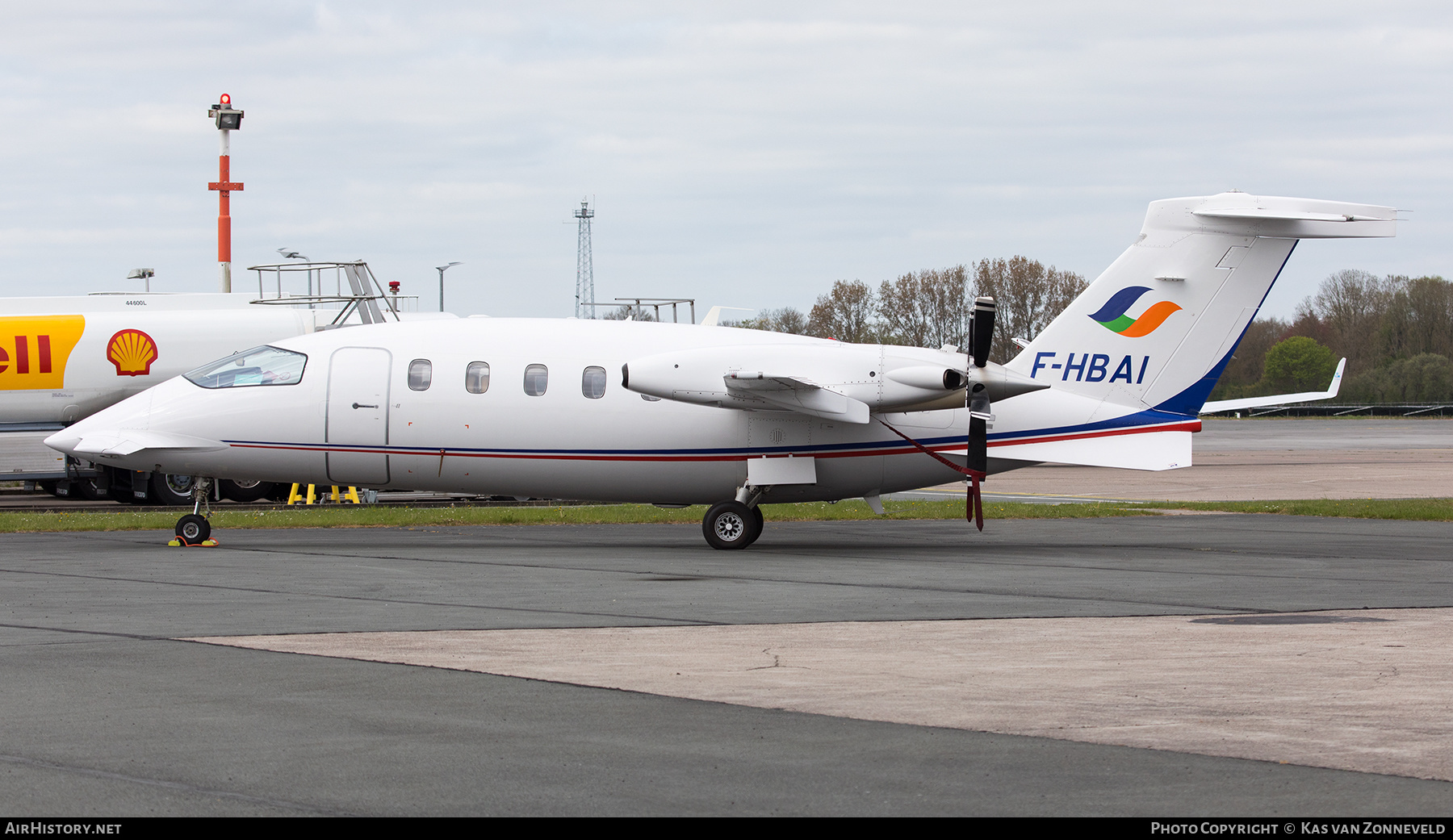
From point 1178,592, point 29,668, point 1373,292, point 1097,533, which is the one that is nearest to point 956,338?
point 1373,292

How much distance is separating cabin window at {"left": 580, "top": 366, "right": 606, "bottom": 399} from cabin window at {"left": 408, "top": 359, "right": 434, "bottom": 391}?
2.27 m

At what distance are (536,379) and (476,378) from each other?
2.96 ft

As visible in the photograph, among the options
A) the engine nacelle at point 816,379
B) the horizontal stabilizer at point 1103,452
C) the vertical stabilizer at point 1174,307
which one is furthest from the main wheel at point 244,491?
the vertical stabilizer at point 1174,307

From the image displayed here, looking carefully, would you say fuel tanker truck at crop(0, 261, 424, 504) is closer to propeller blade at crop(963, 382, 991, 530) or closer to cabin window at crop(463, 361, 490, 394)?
cabin window at crop(463, 361, 490, 394)

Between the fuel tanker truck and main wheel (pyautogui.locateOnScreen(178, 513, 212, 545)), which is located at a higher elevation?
the fuel tanker truck

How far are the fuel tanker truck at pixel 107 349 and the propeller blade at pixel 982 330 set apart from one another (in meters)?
16.5

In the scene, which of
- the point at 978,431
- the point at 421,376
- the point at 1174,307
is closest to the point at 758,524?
the point at 978,431

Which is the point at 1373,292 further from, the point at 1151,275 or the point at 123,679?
the point at 123,679

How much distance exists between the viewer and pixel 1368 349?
12369 cm

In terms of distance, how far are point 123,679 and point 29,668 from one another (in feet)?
→ 3.02

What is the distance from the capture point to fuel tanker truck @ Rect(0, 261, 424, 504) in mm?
30406

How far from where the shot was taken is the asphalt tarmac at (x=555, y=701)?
647cm

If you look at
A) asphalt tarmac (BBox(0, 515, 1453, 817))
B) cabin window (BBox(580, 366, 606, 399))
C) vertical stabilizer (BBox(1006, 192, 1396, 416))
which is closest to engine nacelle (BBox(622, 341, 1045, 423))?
cabin window (BBox(580, 366, 606, 399))

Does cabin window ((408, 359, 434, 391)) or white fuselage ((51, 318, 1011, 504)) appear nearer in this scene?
white fuselage ((51, 318, 1011, 504))
